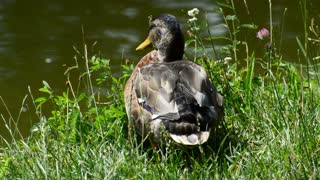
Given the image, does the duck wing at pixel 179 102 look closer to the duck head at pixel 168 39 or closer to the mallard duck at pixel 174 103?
the mallard duck at pixel 174 103

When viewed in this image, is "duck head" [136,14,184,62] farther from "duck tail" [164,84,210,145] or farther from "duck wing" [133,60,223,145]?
"duck tail" [164,84,210,145]

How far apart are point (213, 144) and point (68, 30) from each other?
4.25m

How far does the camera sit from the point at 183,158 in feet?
16.5

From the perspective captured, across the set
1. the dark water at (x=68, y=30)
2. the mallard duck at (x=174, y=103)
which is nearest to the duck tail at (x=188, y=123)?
the mallard duck at (x=174, y=103)

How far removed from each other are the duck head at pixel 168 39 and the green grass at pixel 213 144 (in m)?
0.26

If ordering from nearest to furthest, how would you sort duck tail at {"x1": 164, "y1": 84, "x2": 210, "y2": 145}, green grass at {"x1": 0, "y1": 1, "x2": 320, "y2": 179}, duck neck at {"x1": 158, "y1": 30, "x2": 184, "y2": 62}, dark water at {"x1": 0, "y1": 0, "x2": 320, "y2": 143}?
1. green grass at {"x1": 0, "y1": 1, "x2": 320, "y2": 179}
2. duck tail at {"x1": 164, "y1": 84, "x2": 210, "y2": 145}
3. duck neck at {"x1": 158, "y1": 30, "x2": 184, "y2": 62}
4. dark water at {"x1": 0, "y1": 0, "x2": 320, "y2": 143}

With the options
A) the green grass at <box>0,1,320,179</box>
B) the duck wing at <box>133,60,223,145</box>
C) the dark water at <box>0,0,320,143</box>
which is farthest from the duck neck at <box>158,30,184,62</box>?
the dark water at <box>0,0,320,143</box>

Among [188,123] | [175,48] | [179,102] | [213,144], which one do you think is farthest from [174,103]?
[175,48]

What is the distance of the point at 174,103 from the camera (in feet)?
16.6

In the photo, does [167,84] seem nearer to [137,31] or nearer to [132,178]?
[132,178]

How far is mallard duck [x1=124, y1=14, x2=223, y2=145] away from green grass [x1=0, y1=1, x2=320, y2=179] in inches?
4.4

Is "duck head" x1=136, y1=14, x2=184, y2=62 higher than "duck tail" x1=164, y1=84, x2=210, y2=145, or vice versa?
"duck head" x1=136, y1=14, x2=184, y2=62

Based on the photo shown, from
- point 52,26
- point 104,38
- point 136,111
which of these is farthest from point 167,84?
point 52,26

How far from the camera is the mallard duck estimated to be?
494 cm
